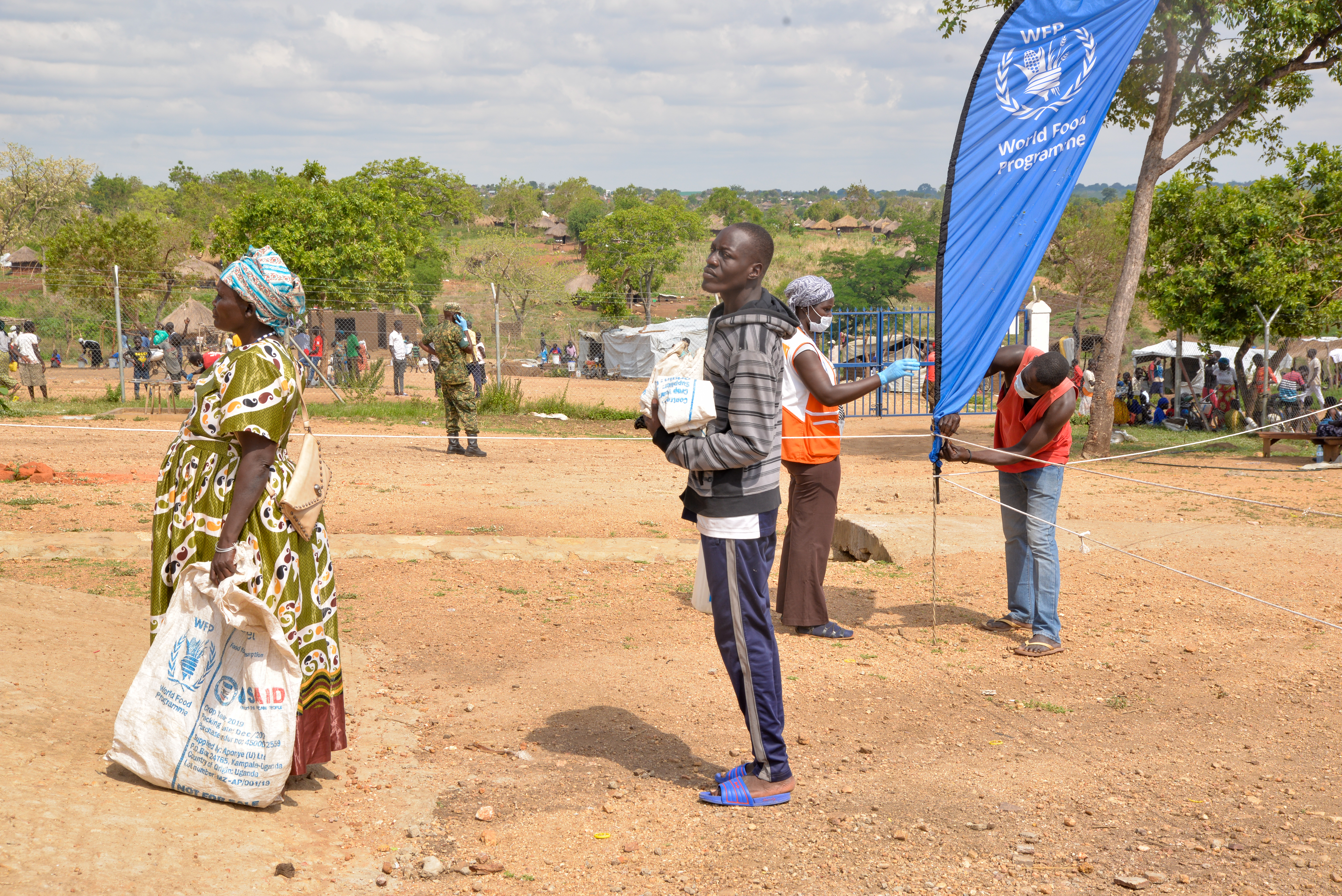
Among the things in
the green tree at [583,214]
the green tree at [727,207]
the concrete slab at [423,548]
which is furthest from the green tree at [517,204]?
the concrete slab at [423,548]

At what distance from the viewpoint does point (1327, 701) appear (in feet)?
14.8

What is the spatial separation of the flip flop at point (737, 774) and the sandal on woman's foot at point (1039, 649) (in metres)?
2.34

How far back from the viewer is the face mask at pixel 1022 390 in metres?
5.25

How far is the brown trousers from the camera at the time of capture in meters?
5.38

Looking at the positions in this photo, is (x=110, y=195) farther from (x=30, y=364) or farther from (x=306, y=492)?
(x=306, y=492)

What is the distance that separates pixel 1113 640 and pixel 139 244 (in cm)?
2922

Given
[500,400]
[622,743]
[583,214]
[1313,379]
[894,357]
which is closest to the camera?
[622,743]

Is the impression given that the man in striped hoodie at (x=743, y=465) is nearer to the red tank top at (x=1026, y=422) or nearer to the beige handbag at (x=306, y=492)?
the beige handbag at (x=306, y=492)

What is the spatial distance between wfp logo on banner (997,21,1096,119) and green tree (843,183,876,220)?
101 m

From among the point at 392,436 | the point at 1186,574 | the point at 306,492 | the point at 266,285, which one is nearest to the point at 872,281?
the point at 392,436

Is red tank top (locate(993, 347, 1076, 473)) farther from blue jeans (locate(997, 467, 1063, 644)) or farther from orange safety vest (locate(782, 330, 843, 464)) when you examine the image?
orange safety vest (locate(782, 330, 843, 464))

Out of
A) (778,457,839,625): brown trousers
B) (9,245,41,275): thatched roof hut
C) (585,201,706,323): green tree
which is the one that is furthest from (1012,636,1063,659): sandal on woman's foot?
(9,245,41,275): thatched roof hut

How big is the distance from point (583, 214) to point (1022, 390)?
7995 centimetres

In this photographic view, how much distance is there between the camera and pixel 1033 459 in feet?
17.2
